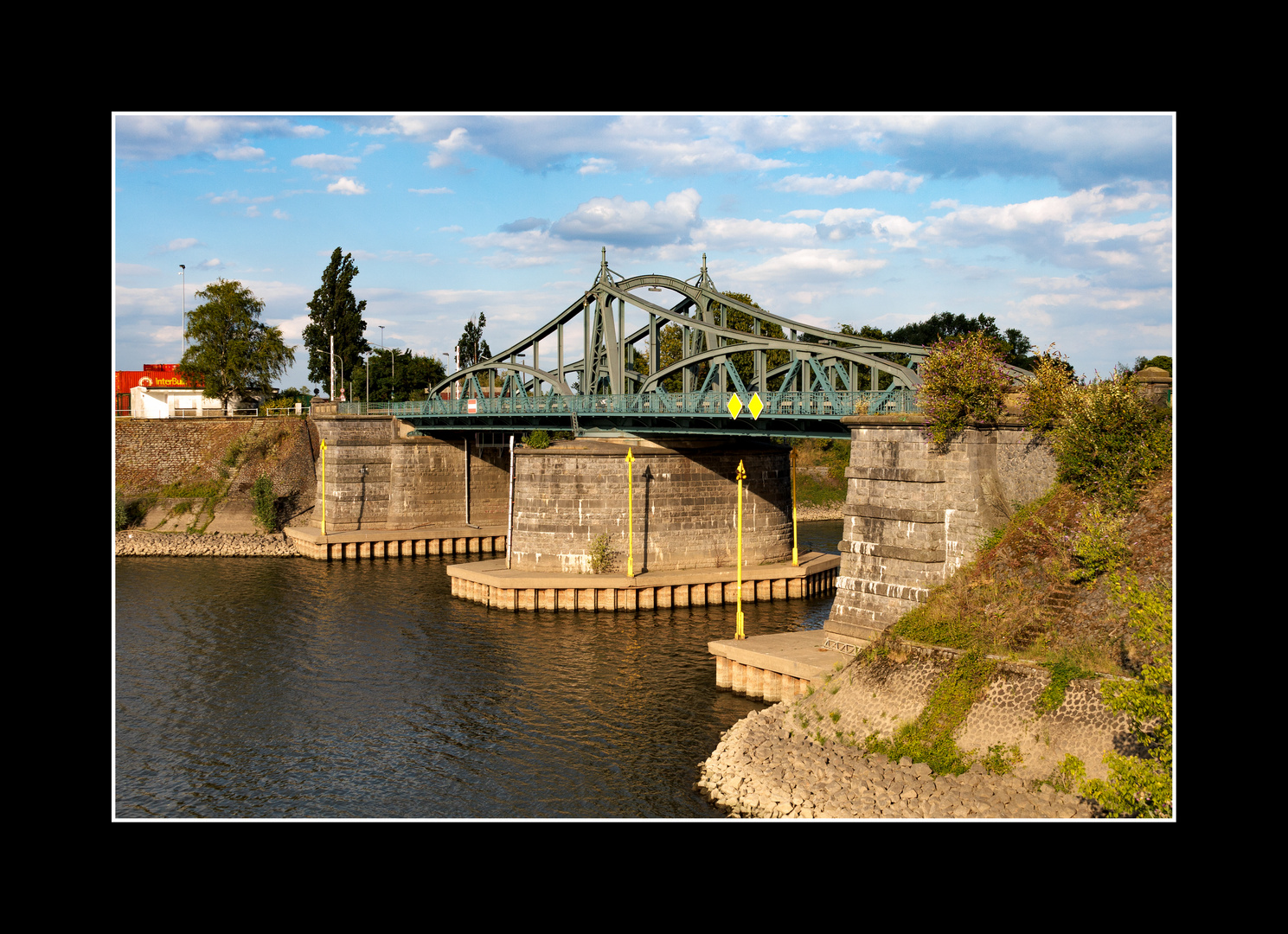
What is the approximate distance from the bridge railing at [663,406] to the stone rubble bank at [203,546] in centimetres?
955

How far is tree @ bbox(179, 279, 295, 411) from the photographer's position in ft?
254

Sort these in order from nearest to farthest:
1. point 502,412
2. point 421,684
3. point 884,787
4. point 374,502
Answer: point 884,787 → point 421,684 → point 502,412 → point 374,502

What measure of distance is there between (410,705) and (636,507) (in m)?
17.2

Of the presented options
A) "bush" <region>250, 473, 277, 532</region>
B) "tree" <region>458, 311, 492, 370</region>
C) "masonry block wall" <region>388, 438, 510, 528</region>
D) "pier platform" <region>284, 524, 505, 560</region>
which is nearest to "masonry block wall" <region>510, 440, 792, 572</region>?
"pier platform" <region>284, 524, 505, 560</region>

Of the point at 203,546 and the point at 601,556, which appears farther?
the point at 203,546

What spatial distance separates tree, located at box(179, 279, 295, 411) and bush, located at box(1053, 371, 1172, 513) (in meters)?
69.9

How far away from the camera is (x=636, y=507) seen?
4350cm

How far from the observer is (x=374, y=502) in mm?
60594

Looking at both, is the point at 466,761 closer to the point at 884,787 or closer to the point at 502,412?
the point at 884,787

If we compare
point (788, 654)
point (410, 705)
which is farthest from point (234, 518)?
point (788, 654)

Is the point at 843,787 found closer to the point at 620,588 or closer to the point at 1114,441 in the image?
the point at 1114,441

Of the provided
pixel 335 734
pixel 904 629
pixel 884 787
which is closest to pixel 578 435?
pixel 335 734

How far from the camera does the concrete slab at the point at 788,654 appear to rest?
83.4 feet

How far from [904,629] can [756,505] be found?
23529mm
